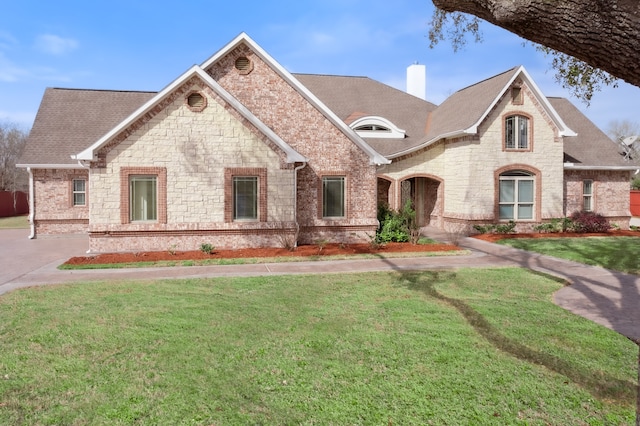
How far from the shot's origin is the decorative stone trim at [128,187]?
14180 millimetres

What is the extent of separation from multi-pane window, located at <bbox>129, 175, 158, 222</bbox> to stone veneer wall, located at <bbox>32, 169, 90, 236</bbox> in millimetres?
8248

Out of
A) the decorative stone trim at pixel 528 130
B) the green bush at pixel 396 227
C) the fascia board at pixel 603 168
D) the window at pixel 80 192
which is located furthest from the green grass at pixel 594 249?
the window at pixel 80 192

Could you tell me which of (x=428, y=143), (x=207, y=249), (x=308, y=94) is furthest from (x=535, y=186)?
(x=207, y=249)

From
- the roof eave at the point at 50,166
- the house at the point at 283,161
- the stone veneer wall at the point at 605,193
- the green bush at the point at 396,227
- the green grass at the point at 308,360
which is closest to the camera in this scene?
the green grass at the point at 308,360

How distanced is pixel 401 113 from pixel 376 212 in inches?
406

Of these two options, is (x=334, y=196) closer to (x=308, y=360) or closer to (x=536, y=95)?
(x=536, y=95)

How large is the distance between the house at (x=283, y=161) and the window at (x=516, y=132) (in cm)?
6

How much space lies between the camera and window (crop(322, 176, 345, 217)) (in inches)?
656

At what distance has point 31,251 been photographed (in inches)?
618

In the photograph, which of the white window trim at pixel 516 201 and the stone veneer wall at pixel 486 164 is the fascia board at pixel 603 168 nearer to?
the stone veneer wall at pixel 486 164

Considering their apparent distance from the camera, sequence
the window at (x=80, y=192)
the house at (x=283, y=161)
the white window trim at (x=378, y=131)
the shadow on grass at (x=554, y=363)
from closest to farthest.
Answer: the shadow on grass at (x=554, y=363) → the house at (x=283, y=161) → the window at (x=80, y=192) → the white window trim at (x=378, y=131)

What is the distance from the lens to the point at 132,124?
46.2 ft

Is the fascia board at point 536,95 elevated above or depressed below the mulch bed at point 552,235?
above

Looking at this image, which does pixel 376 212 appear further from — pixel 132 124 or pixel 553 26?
pixel 553 26
